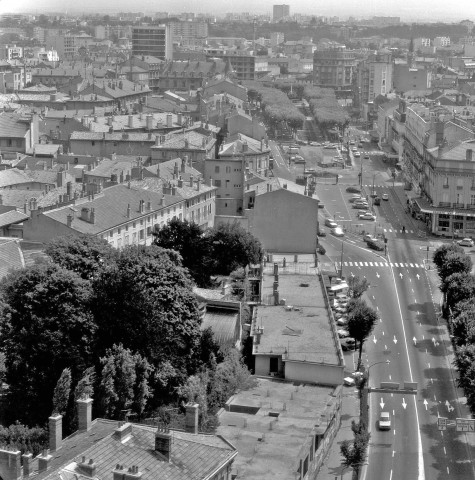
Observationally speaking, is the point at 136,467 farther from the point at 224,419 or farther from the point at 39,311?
the point at 39,311

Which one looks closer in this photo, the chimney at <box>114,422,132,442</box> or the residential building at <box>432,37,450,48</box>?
the chimney at <box>114,422,132,442</box>

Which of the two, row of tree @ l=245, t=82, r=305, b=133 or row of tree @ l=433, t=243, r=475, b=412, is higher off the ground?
row of tree @ l=433, t=243, r=475, b=412

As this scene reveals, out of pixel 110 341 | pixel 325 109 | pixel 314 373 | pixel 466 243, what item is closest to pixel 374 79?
pixel 325 109

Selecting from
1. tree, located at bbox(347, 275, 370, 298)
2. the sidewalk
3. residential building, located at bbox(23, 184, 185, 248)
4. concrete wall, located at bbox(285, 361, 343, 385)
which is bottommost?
the sidewalk

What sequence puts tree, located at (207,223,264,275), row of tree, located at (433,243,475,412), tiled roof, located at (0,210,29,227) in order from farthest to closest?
tiled roof, located at (0,210,29,227), tree, located at (207,223,264,275), row of tree, located at (433,243,475,412)

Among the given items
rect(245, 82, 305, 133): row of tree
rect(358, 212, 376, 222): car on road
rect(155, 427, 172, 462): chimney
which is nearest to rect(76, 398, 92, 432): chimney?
rect(155, 427, 172, 462): chimney

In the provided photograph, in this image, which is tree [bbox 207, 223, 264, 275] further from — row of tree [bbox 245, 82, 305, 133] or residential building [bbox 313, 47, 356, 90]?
residential building [bbox 313, 47, 356, 90]

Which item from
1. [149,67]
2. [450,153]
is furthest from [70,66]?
[450,153]
